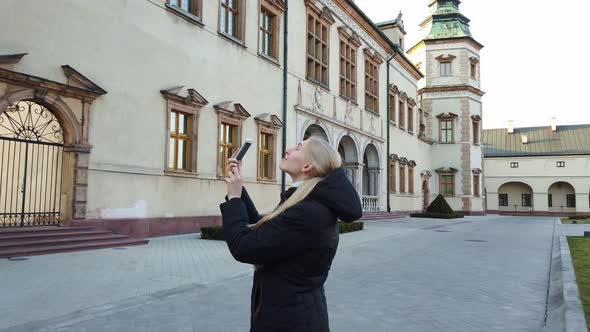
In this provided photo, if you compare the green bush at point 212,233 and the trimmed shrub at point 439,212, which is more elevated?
the trimmed shrub at point 439,212

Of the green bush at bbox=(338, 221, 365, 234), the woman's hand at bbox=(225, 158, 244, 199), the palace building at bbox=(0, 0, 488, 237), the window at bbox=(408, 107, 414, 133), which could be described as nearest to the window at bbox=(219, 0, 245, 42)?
the palace building at bbox=(0, 0, 488, 237)

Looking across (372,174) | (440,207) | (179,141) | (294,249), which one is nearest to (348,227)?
(179,141)

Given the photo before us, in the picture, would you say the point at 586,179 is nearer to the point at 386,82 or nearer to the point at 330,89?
the point at 386,82

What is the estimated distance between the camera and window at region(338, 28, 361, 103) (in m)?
26.1

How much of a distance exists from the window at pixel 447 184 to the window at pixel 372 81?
15.7m

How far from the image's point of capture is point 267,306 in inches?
84.8

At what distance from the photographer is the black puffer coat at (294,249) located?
2.07m

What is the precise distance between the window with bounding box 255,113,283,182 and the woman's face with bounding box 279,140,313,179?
1650 centimetres

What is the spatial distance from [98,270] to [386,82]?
1078 inches

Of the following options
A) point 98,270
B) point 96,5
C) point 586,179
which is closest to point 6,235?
point 98,270

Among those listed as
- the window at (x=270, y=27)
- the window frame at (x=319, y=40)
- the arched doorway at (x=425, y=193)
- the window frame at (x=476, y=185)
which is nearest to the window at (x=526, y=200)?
the window frame at (x=476, y=185)

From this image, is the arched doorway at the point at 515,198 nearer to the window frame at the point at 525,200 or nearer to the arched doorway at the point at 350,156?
the window frame at the point at 525,200

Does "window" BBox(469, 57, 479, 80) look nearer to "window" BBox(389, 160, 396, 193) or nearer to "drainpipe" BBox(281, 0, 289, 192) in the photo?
"window" BBox(389, 160, 396, 193)

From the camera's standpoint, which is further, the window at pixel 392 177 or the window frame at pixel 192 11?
the window at pixel 392 177
